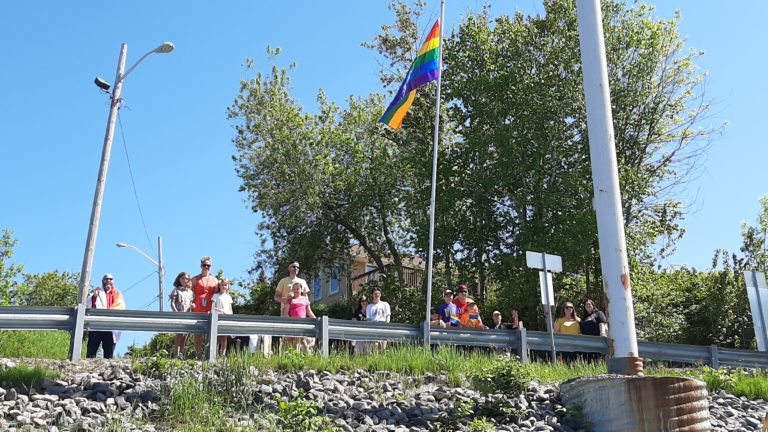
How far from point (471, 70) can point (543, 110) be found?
3.83 metres

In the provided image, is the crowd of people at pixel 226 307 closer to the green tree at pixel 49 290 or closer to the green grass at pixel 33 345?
the green grass at pixel 33 345

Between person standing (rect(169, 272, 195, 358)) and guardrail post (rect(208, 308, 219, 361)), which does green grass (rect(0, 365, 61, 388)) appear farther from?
person standing (rect(169, 272, 195, 358))

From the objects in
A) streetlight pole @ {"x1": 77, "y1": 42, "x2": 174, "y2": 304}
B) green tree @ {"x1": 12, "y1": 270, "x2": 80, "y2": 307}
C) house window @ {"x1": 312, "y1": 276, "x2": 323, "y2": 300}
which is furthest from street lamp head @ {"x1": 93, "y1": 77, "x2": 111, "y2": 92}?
green tree @ {"x1": 12, "y1": 270, "x2": 80, "y2": 307}

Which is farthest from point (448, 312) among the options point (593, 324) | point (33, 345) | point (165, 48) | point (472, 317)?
point (165, 48)

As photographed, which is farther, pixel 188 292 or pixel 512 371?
pixel 188 292

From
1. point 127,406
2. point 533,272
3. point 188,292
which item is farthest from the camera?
point 533,272

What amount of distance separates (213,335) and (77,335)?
6.09ft

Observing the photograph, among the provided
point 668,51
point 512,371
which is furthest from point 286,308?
point 668,51

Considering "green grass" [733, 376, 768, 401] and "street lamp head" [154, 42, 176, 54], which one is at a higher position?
"street lamp head" [154, 42, 176, 54]

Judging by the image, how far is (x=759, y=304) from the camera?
16.2 metres

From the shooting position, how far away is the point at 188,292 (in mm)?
14336

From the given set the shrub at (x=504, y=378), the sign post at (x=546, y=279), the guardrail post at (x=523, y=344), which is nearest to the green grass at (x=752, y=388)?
the sign post at (x=546, y=279)

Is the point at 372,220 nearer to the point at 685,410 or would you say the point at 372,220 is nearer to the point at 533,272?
the point at 533,272

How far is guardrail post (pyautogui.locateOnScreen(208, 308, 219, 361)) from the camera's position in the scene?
12.3 metres
